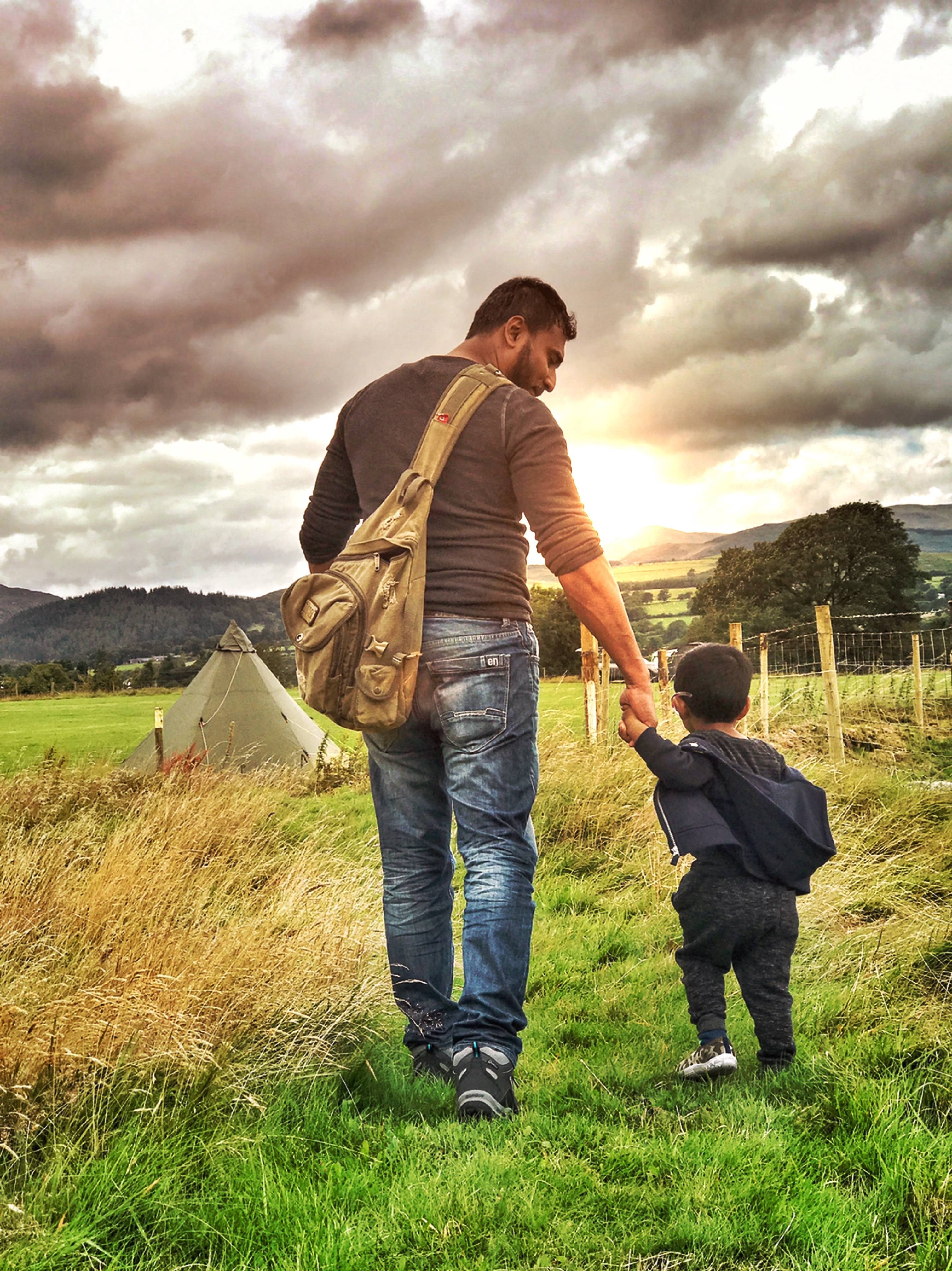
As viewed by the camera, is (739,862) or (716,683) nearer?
(739,862)

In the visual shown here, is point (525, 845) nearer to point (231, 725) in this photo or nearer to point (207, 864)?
point (207, 864)

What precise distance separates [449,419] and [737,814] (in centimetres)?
144

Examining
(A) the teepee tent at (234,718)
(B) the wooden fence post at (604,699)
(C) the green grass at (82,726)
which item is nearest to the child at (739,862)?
(B) the wooden fence post at (604,699)

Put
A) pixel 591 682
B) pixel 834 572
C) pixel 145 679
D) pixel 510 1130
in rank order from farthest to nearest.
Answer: pixel 834 572 < pixel 145 679 < pixel 591 682 < pixel 510 1130

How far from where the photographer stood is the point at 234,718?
1240 centimetres

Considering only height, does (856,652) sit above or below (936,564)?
below

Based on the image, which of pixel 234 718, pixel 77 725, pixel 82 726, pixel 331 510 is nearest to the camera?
pixel 331 510

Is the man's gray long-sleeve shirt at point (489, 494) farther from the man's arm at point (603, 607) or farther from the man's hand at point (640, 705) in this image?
the man's hand at point (640, 705)

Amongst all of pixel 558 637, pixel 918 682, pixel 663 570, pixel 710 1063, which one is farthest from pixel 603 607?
pixel 663 570

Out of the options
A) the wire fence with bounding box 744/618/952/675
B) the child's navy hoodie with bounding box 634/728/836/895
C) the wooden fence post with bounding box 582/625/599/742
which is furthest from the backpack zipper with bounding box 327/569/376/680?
the wire fence with bounding box 744/618/952/675

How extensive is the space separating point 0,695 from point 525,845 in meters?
39.7

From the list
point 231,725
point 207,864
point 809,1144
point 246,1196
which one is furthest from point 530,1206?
point 231,725

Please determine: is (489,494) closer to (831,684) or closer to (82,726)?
(831,684)

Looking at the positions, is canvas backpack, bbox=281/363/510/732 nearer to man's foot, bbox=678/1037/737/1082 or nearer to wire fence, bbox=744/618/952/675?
man's foot, bbox=678/1037/737/1082
